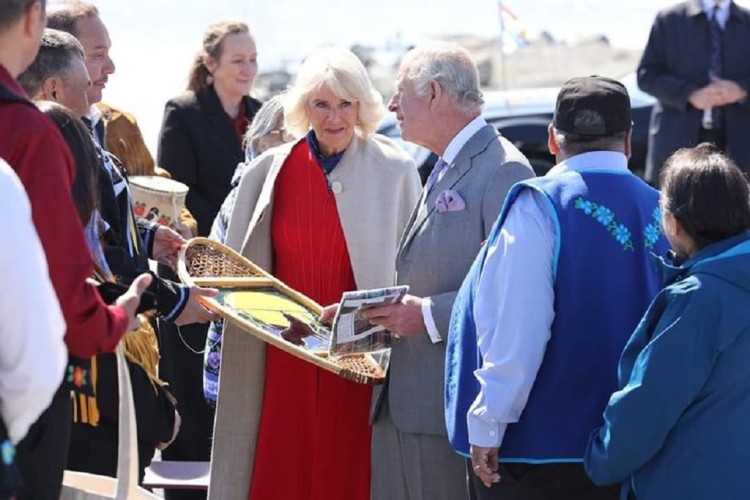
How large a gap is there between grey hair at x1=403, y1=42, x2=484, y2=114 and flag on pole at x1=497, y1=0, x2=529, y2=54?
6.75 metres

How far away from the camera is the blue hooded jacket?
3.46m

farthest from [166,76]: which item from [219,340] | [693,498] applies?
[693,498]

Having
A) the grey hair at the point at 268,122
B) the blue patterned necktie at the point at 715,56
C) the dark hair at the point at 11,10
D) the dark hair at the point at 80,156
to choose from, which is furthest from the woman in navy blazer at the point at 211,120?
the dark hair at the point at 11,10

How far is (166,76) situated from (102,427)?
1168cm

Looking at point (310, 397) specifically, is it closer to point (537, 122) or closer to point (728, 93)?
point (728, 93)

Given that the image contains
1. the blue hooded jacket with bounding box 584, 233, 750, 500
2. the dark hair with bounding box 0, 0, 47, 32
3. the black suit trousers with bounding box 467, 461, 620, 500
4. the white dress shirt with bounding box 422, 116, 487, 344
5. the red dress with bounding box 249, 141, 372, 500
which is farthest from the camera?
the red dress with bounding box 249, 141, 372, 500

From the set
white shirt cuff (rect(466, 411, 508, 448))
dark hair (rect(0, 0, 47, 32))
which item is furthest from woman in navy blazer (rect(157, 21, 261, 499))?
dark hair (rect(0, 0, 47, 32))

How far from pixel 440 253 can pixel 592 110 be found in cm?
78

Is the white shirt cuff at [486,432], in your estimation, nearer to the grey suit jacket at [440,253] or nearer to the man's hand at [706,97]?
the grey suit jacket at [440,253]

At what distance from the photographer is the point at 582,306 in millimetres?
3924

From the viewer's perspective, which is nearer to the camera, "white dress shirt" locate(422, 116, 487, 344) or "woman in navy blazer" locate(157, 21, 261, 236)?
"white dress shirt" locate(422, 116, 487, 344)

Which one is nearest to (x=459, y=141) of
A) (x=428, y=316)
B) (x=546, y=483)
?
(x=428, y=316)

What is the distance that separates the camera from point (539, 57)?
620 inches

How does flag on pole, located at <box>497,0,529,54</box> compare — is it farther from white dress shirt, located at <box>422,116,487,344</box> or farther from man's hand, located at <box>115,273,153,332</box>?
man's hand, located at <box>115,273,153,332</box>
